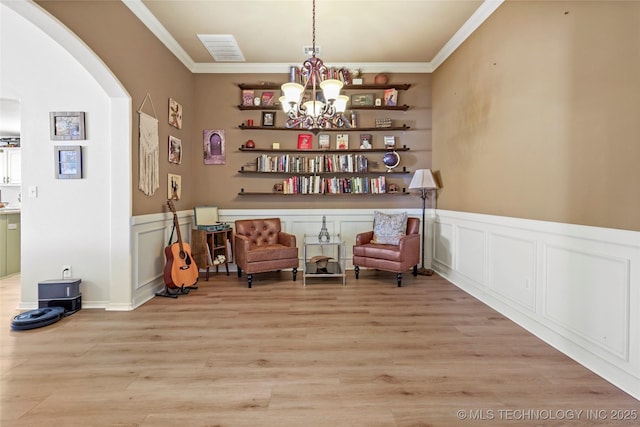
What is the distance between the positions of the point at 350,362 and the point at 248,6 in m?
3.44

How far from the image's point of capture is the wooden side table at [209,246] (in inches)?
161

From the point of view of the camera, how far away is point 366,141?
468 cm

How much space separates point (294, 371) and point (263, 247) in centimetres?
234

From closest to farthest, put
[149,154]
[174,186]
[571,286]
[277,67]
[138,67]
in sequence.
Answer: [571,286]
[138,67]
[149,154]
[174,186]
[277,67]

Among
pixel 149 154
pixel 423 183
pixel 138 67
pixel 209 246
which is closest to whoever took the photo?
pixel 138 67

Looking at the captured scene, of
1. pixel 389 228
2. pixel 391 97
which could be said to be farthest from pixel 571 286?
pixel 391 97

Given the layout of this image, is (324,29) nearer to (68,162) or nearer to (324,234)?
(324,234)

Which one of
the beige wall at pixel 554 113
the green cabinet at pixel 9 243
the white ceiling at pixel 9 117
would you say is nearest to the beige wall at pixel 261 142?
the beige wall at pixel 554 113

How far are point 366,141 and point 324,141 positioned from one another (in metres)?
0.64

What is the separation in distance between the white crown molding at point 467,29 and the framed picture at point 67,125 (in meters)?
4.18

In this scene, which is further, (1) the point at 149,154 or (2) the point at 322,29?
(2) the point at 322,29

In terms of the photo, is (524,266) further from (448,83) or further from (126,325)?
(126,325)

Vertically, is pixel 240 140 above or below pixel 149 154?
above

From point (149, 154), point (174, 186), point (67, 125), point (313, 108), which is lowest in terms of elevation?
point (174, 186)
